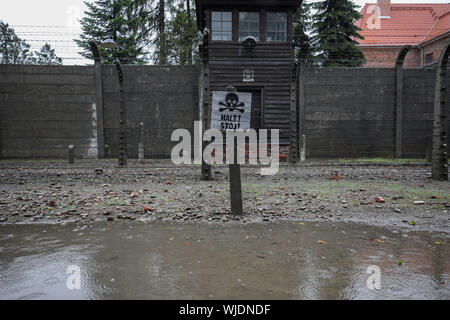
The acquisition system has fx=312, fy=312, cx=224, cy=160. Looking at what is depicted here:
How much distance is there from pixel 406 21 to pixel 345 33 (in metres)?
17.1

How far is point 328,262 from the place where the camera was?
311 cm

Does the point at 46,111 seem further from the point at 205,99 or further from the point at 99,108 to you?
the point at 205,99

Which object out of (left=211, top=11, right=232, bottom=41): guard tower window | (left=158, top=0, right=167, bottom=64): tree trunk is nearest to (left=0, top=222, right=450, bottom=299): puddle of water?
(left=211, top=11, right=232, bottom=41): guard tower window

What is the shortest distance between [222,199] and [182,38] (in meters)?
16.8

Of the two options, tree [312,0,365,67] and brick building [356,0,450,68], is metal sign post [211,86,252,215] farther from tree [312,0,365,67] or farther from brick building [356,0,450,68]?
brick building [356,0,450,68]

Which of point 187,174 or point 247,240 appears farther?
point 187,174

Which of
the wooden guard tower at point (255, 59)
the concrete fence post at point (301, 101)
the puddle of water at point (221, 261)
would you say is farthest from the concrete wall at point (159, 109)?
the puddle of water at point (221, 261)

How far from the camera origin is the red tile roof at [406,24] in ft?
99.8

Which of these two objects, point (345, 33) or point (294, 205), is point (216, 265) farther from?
point (345, 33)

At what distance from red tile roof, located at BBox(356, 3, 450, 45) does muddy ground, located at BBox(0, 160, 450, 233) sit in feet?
91.2

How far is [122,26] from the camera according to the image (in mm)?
26109

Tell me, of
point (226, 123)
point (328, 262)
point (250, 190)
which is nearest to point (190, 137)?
point (250, 190)

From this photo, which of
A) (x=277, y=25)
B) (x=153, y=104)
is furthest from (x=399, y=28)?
(x=153, y=104)

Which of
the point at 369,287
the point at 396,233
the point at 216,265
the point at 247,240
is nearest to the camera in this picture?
the point at 369,287
